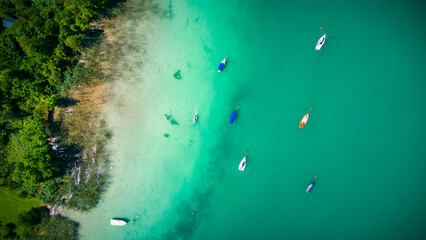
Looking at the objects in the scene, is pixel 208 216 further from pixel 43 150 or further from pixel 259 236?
pixel 43 150

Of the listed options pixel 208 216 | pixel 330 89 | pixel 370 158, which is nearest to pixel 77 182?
pixel 208 216

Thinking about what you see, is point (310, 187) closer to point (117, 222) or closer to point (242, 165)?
point (242, 165)

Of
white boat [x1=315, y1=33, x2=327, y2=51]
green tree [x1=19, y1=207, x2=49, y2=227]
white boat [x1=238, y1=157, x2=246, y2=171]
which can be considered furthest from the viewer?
white boat [x1=315, y1=33, x2=327, y2=51]

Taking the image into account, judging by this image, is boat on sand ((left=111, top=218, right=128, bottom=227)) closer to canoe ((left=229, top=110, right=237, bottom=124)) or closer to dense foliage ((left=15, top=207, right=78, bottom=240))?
dense foliage ((left=15, top=207, right=78, bottom=240))

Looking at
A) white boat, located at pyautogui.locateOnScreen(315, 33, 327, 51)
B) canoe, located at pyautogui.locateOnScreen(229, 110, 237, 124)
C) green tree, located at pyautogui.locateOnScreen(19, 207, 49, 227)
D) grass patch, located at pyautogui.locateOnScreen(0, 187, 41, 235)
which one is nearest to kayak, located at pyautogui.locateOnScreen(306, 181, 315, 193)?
canoe, located at pyautogui.locateOnScreen(229, 110, 237, 124)

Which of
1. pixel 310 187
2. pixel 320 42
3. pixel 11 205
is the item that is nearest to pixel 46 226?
pixel 11 205

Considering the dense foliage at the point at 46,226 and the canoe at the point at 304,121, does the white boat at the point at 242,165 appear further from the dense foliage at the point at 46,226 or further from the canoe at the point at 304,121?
the dense foliage at the point at 46,226
